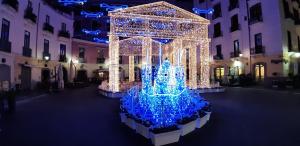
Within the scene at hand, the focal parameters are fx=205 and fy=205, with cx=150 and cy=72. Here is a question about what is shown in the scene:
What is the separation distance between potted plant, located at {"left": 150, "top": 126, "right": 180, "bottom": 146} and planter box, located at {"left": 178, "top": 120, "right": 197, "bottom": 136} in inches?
12.9

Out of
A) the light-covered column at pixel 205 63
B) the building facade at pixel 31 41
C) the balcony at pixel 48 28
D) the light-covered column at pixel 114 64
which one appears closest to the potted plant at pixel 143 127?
the light-covered column at pixel 114 64

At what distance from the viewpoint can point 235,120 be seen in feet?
19.5

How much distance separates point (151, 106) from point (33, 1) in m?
17.3

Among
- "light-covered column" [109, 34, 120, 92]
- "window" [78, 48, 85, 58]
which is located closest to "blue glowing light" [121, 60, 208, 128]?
"light-covered column" [109, 34, 120, 92]

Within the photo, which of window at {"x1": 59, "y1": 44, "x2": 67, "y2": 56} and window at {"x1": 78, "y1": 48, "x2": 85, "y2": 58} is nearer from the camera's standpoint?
window at {"x1": 59, "y1": 44, "x2": 67, "y2": 56}

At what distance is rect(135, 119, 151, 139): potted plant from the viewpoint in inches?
174

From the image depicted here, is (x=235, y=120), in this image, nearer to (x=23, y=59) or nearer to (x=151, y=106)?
(x=151, y=106)

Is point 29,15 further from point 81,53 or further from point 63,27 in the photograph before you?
point 81,53

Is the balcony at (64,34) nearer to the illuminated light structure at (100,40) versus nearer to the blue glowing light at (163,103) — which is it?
the illuminated light structure at (100,40)

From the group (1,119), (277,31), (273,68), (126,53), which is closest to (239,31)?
(277,31)

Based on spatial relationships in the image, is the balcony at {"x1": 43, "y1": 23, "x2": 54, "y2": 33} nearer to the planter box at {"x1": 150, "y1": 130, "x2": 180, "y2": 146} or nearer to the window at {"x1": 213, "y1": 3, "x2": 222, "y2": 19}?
the planter box at {"x1": 150, "y1": 130, "x2": 180, "y2": 146}

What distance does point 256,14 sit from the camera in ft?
68.6

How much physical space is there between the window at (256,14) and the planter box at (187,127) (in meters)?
→ 19.1

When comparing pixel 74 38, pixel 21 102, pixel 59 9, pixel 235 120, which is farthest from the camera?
pixel 74 38
